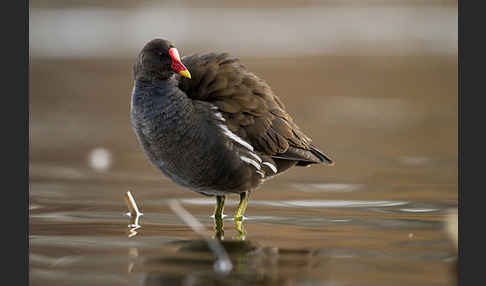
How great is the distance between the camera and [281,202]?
6777 mm

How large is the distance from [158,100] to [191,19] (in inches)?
569

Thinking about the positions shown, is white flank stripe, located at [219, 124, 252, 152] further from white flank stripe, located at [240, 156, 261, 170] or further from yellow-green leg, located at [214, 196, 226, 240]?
yellow-green leg, located at [214, 196, 226, 240]

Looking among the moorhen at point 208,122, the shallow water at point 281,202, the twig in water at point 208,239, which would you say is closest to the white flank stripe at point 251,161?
the moorhen at point 208,122

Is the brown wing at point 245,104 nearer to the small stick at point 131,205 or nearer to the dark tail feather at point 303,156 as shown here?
the dark tail feather at point 303,156

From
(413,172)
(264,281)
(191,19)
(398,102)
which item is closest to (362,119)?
(398,102)

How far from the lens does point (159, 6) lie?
68.9 feet

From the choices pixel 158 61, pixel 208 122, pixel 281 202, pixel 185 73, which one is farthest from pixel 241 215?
pixel 158 61

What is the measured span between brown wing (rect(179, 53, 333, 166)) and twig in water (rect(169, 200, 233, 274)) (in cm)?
70

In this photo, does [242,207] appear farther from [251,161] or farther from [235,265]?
[235,265]

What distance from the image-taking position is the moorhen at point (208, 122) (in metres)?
5.89

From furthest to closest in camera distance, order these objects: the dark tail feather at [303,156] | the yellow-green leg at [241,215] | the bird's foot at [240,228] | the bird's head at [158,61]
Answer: the dark tail feather at [303,156] < the bird's head at [158,61] < the yellow-green leg at [241,215] < the bird's foot at [240,228]

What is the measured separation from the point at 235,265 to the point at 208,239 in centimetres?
57

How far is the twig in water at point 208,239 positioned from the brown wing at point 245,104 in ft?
2.28

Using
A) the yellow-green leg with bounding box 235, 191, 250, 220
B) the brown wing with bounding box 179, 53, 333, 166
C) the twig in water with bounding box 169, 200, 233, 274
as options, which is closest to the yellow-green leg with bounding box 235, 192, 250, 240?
the yellow-green leg with bounding box 235, 191, 250, 220
